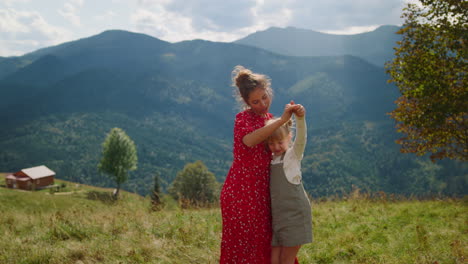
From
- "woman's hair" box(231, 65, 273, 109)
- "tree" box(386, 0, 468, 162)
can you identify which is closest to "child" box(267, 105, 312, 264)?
"woman's hair" box(231, 65, 273, 109)

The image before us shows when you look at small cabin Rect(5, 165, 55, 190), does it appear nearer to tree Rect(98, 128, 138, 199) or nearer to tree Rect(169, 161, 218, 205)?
tree Rect(98, 128, 138, 199)

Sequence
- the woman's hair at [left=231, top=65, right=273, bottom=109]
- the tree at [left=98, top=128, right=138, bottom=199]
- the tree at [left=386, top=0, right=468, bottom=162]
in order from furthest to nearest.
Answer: the tree at [left=98, top=128, right=138, bottom=199], the tree at [left=386, top=0, right=468, bottom=162], the woman's hair at [left=231, top=65, right=273, bottom=109]

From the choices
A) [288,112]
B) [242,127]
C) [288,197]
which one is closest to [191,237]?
[288,197]

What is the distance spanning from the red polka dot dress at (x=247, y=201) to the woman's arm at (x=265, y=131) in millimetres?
112

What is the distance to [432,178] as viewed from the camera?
184 meters

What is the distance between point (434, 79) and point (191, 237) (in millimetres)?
8080

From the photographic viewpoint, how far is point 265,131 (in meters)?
3.17

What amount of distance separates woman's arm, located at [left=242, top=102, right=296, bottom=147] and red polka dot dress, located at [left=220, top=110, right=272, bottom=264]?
0.37 feet

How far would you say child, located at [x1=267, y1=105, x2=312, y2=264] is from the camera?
333cm

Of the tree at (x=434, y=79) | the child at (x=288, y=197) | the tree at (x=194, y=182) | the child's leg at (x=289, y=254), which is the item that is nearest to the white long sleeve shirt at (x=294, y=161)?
the child at (x=288, y=197)

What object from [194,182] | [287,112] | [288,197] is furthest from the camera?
[194,182]

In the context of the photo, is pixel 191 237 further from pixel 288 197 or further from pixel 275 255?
pixel 288 197

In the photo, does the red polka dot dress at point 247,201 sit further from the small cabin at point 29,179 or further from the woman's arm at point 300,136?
the small cabin at point 29,179

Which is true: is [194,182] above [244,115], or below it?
below
